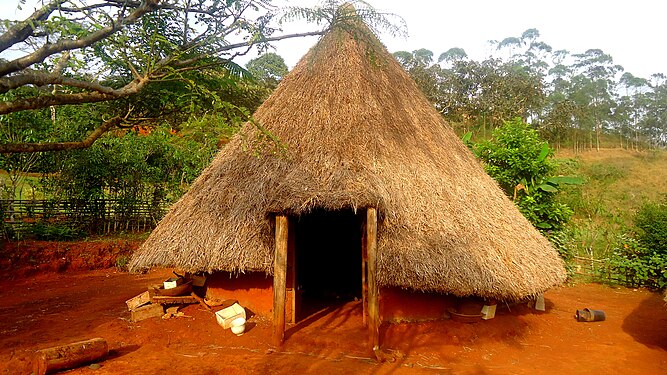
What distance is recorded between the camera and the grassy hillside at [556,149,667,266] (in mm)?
12727

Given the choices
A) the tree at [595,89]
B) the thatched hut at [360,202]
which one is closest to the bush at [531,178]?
the thatched hut at [360,202]

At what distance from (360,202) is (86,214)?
415 inches

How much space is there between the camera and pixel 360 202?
558cm

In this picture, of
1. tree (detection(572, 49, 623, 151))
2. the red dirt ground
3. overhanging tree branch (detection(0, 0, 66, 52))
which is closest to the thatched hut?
the red dirt ground

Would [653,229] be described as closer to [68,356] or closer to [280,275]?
[280,275]

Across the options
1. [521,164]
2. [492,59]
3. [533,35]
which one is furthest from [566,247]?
[533,35]

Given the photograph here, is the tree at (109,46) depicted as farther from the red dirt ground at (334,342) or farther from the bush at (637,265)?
the bush at (637,265)

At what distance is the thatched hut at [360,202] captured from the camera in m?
5.91

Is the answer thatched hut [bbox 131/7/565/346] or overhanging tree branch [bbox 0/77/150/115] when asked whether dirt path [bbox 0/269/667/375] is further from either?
overhanging tree branch [bbox 0/77/150/115]

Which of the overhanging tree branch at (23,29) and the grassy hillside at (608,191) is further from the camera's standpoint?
the grassy hillside at (608,191)

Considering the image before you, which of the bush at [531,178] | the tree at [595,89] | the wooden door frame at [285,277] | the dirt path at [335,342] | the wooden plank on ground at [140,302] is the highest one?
the tree at [595,89]

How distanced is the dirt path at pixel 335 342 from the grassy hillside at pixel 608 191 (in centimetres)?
441

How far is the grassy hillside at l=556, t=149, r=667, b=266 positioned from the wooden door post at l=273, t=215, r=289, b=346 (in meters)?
9.49

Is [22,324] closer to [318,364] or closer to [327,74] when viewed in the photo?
[318,364]
